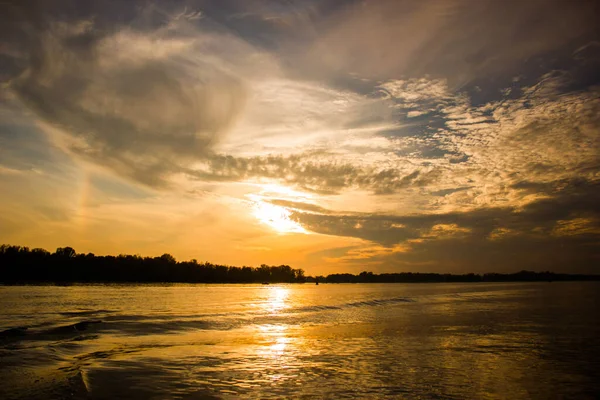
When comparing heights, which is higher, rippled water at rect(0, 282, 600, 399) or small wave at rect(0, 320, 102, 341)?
small wave at rect(0, 320, 102, 341)

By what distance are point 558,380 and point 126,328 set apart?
3300 centimetres

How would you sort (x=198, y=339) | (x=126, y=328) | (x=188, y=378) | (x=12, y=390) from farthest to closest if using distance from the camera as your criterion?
(x=126, y=328) → (x=198, y=339) → (x=188, y=378) → (x=12, y=390)

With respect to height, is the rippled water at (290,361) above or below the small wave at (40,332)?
below

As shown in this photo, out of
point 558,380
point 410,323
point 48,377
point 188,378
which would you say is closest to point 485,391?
point 558,380

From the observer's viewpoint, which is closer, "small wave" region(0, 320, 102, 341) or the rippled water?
the rippled water

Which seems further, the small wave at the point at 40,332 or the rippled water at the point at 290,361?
the small wave at the point at 40,332

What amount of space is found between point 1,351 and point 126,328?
13.3m

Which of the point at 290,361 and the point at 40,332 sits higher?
the point at 40,332

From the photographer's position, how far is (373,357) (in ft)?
79.4

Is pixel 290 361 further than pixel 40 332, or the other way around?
pixel 40 332

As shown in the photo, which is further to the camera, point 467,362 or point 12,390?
point 467,362

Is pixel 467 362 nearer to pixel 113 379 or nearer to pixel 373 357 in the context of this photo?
pixel 373 357

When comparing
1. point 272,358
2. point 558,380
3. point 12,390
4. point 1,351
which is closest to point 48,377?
point 12,390

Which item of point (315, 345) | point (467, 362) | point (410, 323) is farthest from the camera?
point (410, 323)
